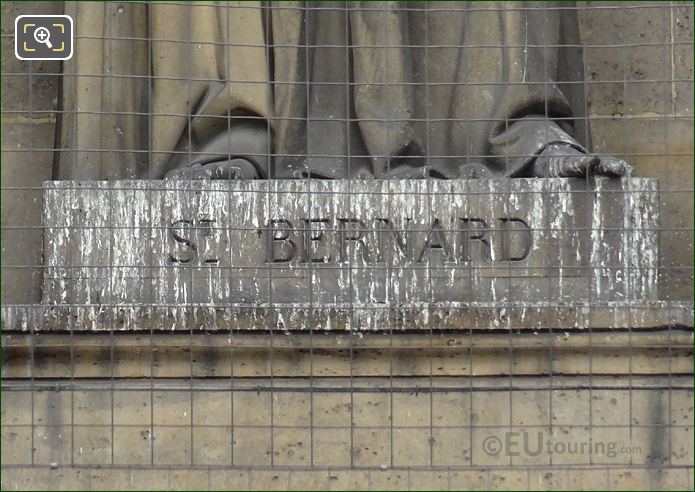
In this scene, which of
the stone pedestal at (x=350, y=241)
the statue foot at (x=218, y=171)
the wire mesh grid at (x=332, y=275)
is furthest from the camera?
the statue foot at (x=218, y=171)

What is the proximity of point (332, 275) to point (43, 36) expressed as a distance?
156cm

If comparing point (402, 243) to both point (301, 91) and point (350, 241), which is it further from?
point (301, 91)

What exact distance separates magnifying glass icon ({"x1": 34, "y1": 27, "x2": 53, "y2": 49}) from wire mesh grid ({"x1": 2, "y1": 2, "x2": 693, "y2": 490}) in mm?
136

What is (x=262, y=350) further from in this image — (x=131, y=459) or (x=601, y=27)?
(x=601, y=27)

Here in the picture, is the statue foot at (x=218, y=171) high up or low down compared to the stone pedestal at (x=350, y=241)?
up

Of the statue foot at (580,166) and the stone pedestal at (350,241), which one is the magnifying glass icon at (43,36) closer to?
the stone pedestal at (350,241)

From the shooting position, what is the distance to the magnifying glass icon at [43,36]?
7.62 metres

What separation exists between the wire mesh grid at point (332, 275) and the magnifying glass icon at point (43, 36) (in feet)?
0.45

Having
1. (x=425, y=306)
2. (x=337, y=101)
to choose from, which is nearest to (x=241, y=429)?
(x=425, y=306)

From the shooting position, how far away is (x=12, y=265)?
25.8 feet

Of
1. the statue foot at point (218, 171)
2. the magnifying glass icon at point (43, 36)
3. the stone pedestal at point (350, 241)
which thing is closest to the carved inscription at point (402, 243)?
the stone pedestal at point (350, 241)

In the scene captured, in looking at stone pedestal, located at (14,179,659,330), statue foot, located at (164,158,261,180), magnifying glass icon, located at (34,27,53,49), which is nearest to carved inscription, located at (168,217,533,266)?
stone pedestal, located at (14,179,659,330)

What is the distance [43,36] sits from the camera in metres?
7.64

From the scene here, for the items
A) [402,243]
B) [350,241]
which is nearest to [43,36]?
[350,241]
